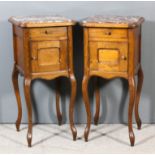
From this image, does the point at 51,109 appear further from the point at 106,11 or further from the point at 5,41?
the point at 106,11

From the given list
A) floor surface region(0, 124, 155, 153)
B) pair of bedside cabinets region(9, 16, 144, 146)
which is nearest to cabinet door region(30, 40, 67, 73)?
pair of bedside cabinets region(9, 16, 144, 146)

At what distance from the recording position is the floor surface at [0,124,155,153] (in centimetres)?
274

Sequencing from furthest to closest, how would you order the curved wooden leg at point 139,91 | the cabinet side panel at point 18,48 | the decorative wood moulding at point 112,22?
the curved wooden leg at point 139,91 → the cabinet side panel at point 18,48 → the decorative wood moulding at point 112,22

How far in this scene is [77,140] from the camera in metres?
2.89

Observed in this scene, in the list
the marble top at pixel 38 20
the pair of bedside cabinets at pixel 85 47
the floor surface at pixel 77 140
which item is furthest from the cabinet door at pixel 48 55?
the floor surface at pixel 77 140

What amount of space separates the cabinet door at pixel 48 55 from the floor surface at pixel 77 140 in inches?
19.5

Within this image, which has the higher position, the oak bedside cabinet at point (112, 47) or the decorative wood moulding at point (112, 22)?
the decorative wood moulding at point (112, 22)

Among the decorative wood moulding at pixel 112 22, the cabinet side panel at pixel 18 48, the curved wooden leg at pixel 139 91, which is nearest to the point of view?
the decorative wood moulding at pixel 112 22

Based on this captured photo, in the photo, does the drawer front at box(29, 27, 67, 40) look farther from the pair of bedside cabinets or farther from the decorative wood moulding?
the decorative wood moulding

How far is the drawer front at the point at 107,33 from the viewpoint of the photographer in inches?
103

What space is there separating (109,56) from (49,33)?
1.30 ft

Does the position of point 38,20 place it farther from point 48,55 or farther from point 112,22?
point 112,22

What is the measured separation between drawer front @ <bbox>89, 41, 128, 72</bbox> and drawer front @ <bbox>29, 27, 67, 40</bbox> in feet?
0.61

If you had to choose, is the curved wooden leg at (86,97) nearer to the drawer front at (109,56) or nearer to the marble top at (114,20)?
the drawer front at (109,56)
